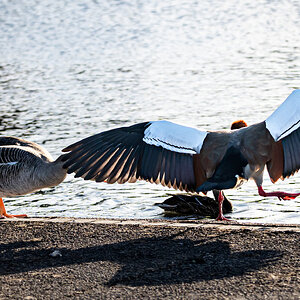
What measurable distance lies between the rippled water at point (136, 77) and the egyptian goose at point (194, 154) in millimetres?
2396

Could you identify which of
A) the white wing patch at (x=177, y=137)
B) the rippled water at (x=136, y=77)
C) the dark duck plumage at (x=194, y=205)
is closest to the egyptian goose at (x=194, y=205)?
the dark duck plumage at (x=194, y=205)

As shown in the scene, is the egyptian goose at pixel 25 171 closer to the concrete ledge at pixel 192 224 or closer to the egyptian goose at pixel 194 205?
the concrete ledge at pixel 192 224

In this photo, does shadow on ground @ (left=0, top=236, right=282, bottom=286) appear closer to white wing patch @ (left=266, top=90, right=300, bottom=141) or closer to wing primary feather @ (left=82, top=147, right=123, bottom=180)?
wing primary feather @ (left=82, top=147, right=123, bottom=180)

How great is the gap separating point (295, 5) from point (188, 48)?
13703 millimetres

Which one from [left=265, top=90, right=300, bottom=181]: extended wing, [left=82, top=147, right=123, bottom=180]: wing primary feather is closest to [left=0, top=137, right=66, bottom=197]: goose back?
[left=82, top=147, right=123, bottom=180]: wing primary feather

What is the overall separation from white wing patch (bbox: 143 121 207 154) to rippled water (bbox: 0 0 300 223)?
8.62 feet

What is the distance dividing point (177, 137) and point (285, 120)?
1061 millimetres

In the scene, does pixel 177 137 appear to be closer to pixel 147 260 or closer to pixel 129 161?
pixel 129 161

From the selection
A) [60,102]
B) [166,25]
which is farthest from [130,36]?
[60,102]

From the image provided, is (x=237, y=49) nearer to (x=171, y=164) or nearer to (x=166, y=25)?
(x=166, y=25)

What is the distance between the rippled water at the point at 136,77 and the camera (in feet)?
34.6

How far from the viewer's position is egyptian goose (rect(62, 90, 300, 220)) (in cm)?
667

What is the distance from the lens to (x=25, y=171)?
7.66m

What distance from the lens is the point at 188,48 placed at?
25344 mm
